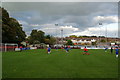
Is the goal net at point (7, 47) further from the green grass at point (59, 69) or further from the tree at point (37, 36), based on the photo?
the tree at point (37, 36)

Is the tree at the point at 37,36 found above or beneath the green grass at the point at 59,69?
above

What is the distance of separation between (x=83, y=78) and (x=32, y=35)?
137137 mm

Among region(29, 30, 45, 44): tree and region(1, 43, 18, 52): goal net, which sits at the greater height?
region(29, 30, 45, 44): tree

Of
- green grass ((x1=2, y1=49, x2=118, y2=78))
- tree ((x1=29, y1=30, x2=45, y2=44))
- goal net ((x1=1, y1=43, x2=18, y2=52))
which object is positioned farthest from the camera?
tree ((x1=29, y1=30, x2=45, y2=44))

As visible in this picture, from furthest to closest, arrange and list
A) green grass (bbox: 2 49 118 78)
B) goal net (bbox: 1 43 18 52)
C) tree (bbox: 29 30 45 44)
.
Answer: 1. tree (bbox: 29 30 45 44)
2. goal net (bbox: 1 43 18 52)
3. green grass (bbox: 2 49 118 78)

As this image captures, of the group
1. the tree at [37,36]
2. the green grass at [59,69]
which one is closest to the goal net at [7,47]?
the green grass at [59,69]

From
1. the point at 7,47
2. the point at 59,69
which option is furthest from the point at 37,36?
the point at 59,69

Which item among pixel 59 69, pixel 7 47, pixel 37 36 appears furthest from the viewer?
pixel 37 36

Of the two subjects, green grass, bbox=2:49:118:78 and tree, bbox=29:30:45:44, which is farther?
tree, bbox=29:30:45:44

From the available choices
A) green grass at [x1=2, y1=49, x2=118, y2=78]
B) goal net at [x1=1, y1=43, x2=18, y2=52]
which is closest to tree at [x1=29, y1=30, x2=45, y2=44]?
goal net at [x1=1, y1=43, x2=18, y2=52]

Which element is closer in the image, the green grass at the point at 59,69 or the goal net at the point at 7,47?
the green grass at the point at 59,69

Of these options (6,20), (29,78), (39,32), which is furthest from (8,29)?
(39,32)

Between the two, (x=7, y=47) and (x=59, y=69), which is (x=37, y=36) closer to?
(x=7, y=47)

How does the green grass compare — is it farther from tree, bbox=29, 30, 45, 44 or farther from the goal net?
tree, bbox=29, 30, 45, 44
